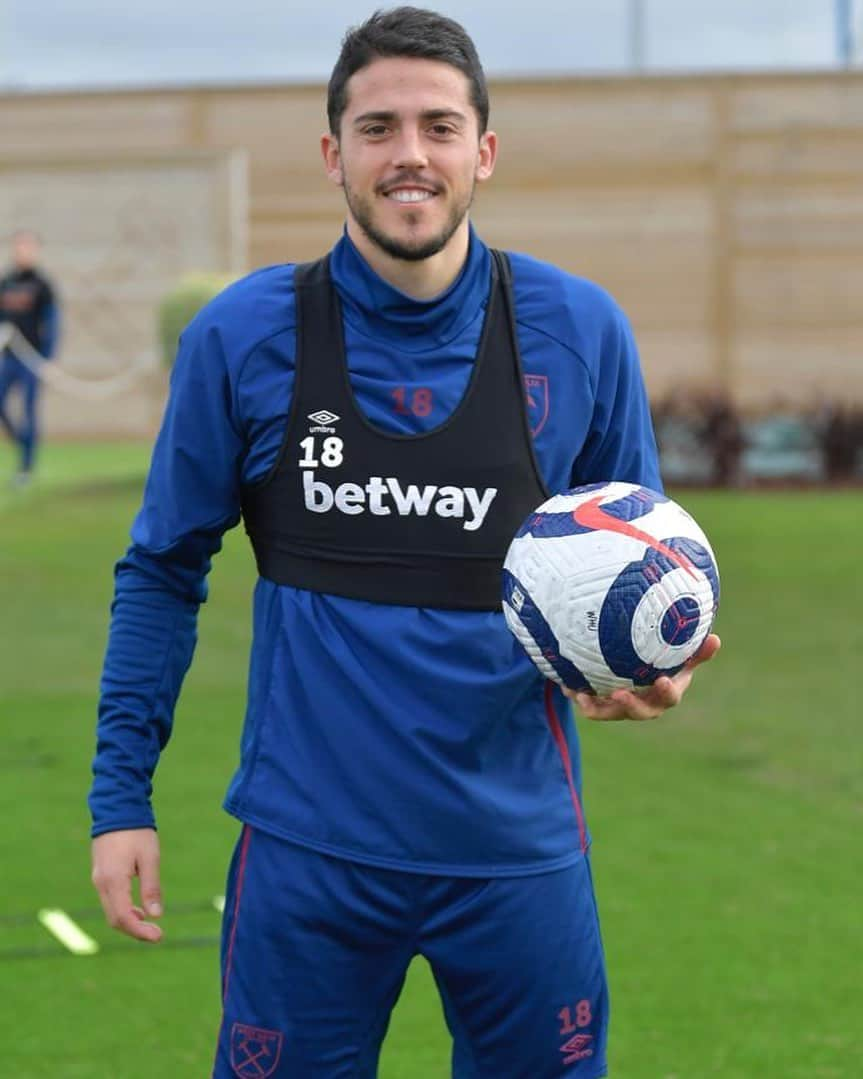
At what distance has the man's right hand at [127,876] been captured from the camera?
3.21 meters

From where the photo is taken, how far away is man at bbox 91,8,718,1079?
123 inches

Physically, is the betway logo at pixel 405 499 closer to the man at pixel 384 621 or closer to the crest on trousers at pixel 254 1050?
the man at pixel 384 621

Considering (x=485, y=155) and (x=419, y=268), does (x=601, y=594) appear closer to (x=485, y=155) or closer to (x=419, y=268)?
(x=419, y=268)

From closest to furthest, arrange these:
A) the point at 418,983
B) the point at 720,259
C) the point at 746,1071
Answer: the point at 746,1071, the point at 418,983, the point at 720,259

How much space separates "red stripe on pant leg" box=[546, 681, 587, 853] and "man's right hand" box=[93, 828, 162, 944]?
69 centimetres

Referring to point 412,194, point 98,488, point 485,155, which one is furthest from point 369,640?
point 98,488

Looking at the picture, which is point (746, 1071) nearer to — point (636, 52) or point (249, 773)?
point (249, 773)

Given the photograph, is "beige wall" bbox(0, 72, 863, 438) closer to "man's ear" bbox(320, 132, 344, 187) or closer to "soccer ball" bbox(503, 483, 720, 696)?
"man's ear" bbox(320, 132, 344, 187)

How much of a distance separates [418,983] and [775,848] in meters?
1.74

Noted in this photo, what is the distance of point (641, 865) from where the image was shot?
6.70 metres

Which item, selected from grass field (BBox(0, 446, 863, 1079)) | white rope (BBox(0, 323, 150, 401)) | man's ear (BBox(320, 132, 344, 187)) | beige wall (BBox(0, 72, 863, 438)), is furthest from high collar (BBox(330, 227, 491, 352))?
beige wall (BBox(0, 72, 863, 438))

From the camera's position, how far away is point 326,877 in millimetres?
3131

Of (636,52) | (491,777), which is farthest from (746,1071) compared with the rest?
(636,52)

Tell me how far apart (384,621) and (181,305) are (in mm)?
16672
